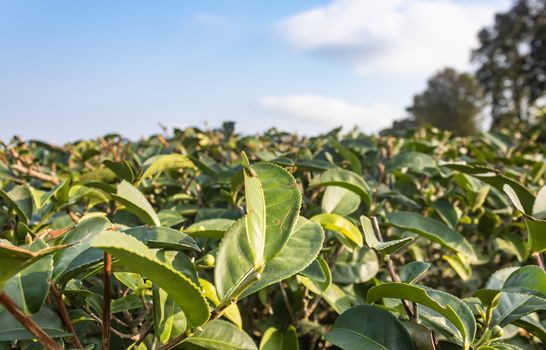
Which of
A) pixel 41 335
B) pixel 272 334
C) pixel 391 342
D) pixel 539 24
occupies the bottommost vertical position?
pixel 272 334

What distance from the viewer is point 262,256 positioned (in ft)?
2.33

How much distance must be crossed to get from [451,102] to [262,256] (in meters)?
42.5

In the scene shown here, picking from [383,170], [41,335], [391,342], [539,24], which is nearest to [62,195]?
[41,335]

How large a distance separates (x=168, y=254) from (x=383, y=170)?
1126 millimetres

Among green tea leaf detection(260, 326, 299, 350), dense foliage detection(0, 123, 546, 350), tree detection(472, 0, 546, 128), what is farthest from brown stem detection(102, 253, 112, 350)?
tree detection(472, 0, 546, 128)

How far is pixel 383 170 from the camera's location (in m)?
1.87

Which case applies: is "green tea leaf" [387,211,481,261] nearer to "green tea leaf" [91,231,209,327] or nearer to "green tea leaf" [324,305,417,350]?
"green tea leaf" [324,305,417,350]

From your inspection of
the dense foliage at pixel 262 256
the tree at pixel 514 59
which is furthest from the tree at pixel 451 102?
the dense foliage at pixel 262 256

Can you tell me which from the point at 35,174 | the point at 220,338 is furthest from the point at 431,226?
the point at 35,174

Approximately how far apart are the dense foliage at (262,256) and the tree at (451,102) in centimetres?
3872

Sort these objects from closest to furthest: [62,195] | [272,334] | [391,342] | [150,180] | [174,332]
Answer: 1. [174,332]
2. [391,342]
3. [272,334]
4. [62,195]
5. [150,180]

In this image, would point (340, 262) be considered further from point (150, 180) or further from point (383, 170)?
point (150, 180)

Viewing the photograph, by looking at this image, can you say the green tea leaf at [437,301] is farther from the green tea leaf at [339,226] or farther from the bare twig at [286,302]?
the bare twig at [286,302]

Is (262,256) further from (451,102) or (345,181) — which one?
(451,102)
